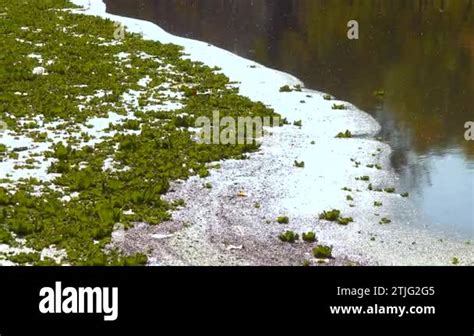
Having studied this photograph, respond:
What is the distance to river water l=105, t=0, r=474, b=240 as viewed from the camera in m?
21.2

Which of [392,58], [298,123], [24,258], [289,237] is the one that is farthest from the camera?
[392,58]

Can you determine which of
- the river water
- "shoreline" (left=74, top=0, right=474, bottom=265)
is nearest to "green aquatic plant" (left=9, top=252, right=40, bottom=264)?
"shoreline" (left=74, top=0, right=474, bottom=265)

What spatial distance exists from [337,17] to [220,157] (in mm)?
34931

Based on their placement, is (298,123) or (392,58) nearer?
(298,123)

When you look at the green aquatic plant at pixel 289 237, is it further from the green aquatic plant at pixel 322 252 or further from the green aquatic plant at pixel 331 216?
the green aquatic plant at pixel 331 216

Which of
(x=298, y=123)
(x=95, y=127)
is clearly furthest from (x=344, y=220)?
(x=95, y=127)

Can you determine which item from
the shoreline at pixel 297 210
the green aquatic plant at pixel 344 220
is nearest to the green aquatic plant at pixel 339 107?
the shoreline at pixel 297 210

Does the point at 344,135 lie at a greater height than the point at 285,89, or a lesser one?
lesser

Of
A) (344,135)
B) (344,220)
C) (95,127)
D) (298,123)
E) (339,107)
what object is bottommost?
(344,220)

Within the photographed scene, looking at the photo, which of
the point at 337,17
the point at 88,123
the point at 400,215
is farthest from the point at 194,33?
the point at 400,215

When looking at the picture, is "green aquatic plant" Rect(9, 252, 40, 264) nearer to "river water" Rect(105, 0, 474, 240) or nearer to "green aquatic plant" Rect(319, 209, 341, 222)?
"green aquatic plant" Rect(319, 209, 341, 222)

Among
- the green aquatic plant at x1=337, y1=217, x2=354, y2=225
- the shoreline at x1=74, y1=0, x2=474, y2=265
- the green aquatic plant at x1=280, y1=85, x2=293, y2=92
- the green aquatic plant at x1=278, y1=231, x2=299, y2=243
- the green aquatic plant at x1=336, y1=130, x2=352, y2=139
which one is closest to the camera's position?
the shoreline at x1=74, y1=0, x2=474, y2=265

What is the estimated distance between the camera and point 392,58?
36.7 meters

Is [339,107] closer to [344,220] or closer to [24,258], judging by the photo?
[344,220]
